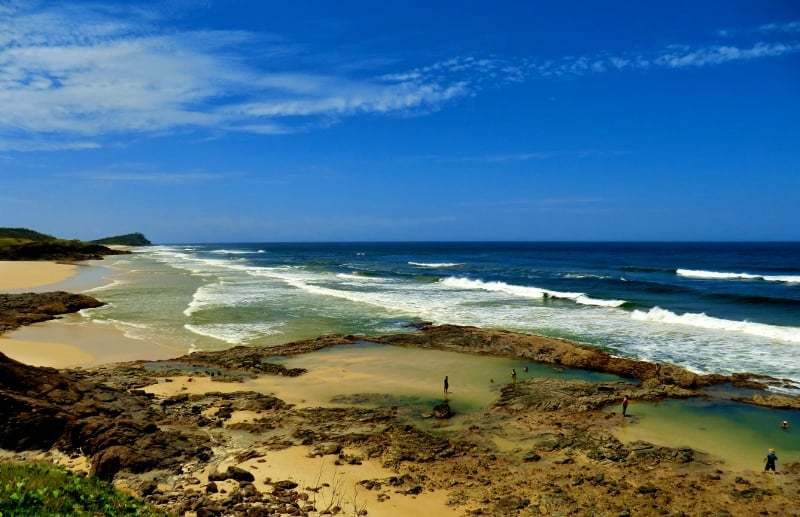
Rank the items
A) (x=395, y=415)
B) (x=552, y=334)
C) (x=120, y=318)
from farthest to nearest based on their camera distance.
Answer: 1. (x=120, y=318)
2. (x=552, y=334)
3. (x=395, y=415)

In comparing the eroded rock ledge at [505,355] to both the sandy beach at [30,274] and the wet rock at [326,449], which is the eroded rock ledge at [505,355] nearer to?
the wet rock at [326,449]

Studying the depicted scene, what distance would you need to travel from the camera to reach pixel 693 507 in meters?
10.8

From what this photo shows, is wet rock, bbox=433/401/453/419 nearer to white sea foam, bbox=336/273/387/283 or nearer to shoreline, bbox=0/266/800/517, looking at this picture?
shoreline, bbox=0/266/800/517

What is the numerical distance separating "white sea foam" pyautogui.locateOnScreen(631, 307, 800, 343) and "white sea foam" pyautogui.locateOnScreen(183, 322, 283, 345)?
2254 cm

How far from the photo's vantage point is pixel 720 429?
1509 centimetres

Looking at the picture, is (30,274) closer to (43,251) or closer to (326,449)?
(43,251)

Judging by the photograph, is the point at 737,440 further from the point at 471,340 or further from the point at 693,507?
the point at 471,340

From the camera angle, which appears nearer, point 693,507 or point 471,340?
point 693,507

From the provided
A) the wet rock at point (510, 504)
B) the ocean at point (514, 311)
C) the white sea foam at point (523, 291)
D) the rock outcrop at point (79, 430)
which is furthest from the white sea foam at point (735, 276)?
the rock outcrop at point (79, 430)

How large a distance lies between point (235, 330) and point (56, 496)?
2225 centimetres

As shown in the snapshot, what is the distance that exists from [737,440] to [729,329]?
17143mm

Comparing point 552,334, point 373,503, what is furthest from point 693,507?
point 552,334

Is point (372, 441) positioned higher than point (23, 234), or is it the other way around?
point (23, 234)

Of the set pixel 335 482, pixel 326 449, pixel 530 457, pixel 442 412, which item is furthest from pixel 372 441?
pixel 530 457
